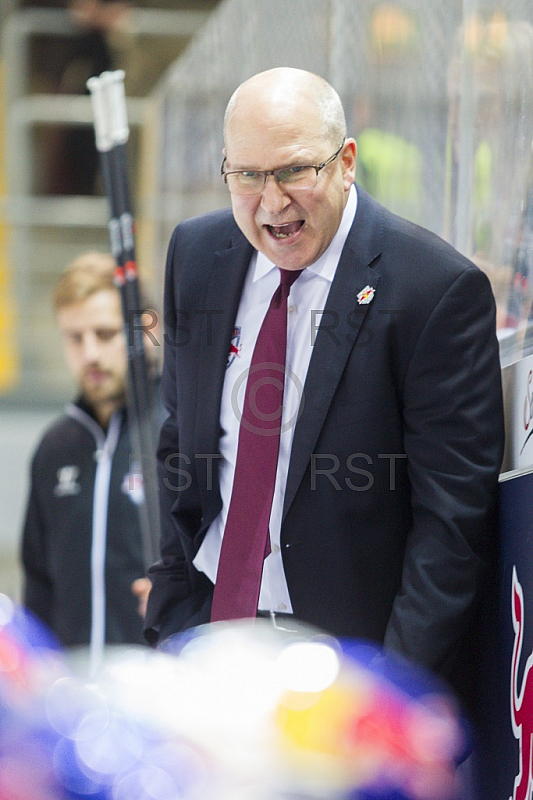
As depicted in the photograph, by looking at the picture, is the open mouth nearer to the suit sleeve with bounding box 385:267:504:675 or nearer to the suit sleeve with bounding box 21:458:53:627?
the suit sleeve with bounding box 385:267:504:675

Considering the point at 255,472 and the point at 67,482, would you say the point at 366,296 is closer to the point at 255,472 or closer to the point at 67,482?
the point at 255,472

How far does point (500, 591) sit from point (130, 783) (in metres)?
1.44

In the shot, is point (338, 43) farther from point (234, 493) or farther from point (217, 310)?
point (234, 493)

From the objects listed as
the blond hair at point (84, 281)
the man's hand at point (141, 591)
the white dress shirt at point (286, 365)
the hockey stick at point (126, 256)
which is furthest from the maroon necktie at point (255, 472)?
the blond hair at point (84, 281)

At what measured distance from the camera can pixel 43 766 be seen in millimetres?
639

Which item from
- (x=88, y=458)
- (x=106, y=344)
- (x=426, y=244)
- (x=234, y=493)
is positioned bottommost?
(x=88, y=458)

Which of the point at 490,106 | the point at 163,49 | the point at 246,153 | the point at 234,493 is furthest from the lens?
the point at 163,49

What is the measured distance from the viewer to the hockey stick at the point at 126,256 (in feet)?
10.1

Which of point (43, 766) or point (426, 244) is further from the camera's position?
point (426, 244)

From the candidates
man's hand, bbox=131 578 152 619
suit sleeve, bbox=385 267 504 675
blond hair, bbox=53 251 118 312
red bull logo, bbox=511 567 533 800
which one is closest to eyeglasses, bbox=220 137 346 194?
suit sleeve, bbox=385 267 504 675

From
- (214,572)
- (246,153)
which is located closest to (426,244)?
(246,153)

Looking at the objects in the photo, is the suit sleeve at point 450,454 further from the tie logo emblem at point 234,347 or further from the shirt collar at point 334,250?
the tie logo emblem at point 234,347

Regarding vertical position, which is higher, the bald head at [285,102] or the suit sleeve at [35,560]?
the bald head at [285,102]

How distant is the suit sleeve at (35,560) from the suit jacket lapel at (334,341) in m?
1.93
